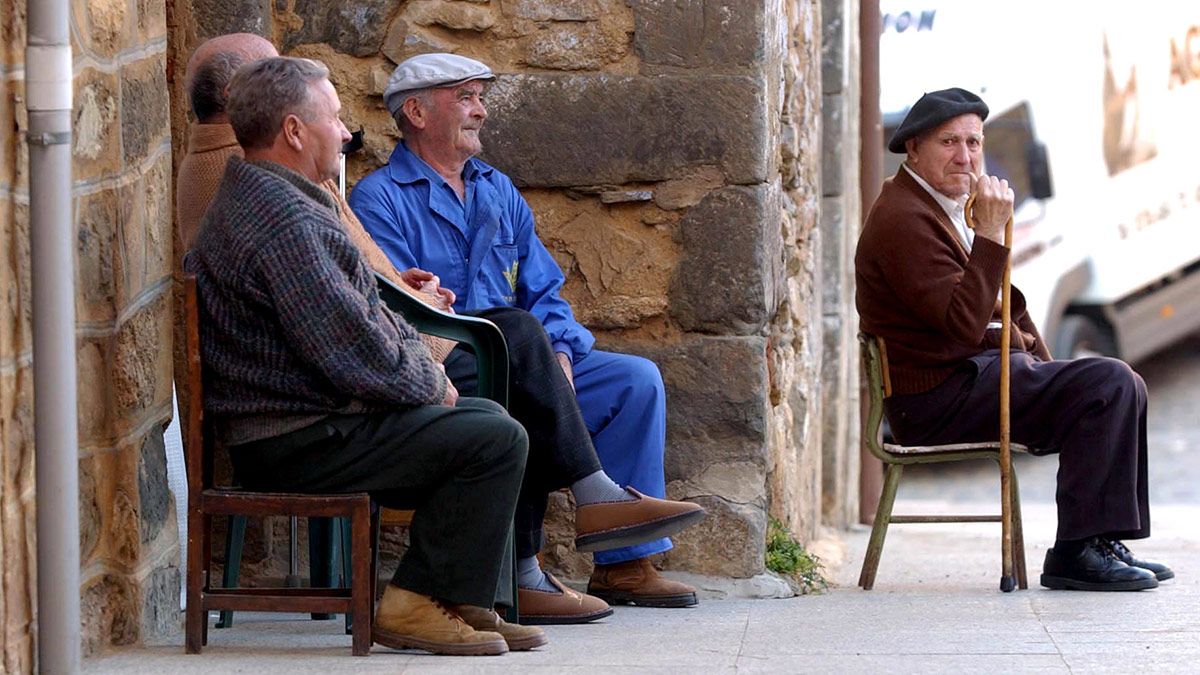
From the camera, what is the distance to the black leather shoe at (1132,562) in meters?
5.08

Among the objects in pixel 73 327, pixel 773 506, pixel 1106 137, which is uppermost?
pixel 1106 137

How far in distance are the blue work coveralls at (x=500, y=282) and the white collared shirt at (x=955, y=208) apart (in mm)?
965

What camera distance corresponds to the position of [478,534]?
12.5ft

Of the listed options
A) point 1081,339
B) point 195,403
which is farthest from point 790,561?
point 1081,339

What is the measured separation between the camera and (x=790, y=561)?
5219 millimetres

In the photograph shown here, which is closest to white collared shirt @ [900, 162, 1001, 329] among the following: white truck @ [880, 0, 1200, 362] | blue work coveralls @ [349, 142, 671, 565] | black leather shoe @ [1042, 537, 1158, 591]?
black leather shoe @ [1042, 537, 1158, 591]

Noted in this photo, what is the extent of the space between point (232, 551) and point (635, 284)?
127cm

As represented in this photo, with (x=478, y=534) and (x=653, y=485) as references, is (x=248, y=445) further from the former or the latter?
(x=653, y=485)

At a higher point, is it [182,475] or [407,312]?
[407,312]

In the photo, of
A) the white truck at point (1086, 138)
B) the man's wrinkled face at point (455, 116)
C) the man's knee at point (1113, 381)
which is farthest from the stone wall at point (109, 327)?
the white truck at point (1086, 138)

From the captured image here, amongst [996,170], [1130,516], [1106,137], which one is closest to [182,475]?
[1130,516]

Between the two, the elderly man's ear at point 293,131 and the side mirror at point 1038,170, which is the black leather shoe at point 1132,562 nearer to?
the elderly man's ear at point 293,131

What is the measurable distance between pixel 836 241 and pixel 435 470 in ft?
13.9

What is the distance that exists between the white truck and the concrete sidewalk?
553 cm
